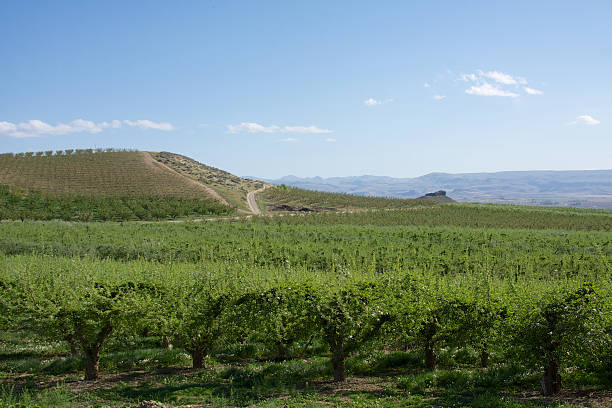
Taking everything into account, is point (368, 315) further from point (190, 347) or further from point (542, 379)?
point (190, 347)

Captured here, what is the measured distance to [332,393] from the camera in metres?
10.7

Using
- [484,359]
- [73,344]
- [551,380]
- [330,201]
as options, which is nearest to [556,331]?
[551,380]

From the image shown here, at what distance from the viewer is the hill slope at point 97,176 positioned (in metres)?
74.7

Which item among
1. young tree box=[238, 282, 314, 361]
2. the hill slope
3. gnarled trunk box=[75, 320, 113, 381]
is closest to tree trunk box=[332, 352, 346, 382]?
young tree box=[238, 282, 314, 361]

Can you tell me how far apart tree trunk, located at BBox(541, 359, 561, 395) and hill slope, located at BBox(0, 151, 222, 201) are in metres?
69.5

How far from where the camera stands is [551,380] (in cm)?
1002

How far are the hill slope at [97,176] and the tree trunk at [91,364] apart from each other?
2506 inches

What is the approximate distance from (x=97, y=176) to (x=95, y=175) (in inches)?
34.8

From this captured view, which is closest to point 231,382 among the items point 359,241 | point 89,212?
point 359,241

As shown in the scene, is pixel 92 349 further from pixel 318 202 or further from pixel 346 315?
pixel 318 202

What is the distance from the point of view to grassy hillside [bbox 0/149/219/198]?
245 ft

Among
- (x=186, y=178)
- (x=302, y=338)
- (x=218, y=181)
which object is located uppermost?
(x=186, y=178)

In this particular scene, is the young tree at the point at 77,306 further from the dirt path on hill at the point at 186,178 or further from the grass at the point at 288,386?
the dirt path on hill at the point at 186,178

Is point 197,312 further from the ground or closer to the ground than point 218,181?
closer to the ground
